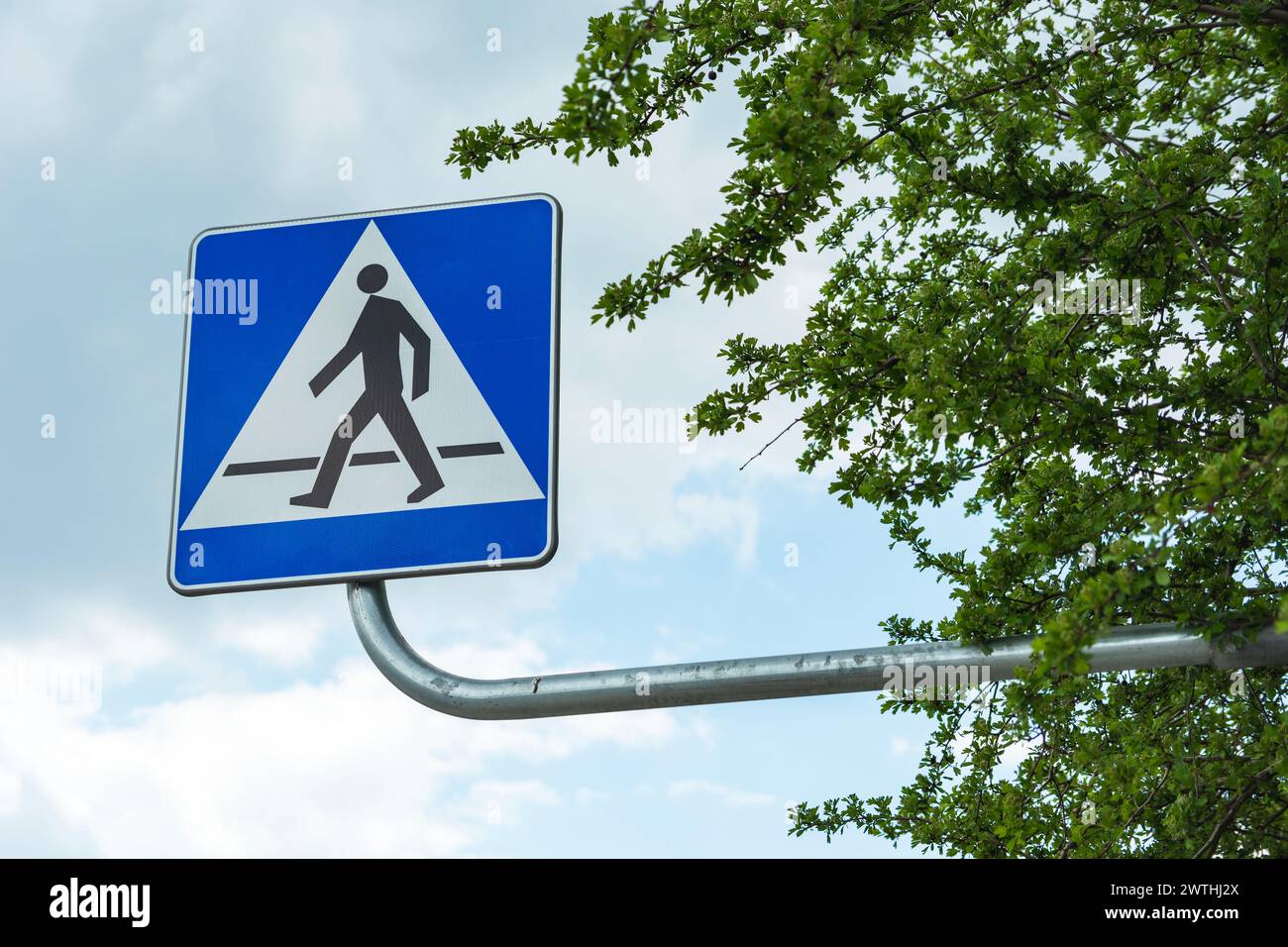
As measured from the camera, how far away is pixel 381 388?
2.17 m

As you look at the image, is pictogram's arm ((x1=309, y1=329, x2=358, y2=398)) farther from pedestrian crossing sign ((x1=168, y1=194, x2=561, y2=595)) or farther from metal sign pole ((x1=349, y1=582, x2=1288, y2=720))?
metal sign pole ((x1=349, y1=582, x2=1288, y2=720))

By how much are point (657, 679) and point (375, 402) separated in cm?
74

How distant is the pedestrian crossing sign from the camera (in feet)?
6.91

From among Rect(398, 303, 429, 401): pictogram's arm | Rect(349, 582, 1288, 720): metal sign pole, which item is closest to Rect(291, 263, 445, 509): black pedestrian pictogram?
Rect(398, 303, 429, 401): pictogram's arm

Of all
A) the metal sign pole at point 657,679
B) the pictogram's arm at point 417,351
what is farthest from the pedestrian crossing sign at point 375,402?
the metal sign pole at point 657,679

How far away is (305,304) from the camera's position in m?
2.33

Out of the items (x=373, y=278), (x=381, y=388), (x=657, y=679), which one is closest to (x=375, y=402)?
(x=381, y=388)

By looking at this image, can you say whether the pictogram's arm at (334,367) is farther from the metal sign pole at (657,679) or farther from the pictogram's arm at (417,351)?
the metal sign pole at (657,679)

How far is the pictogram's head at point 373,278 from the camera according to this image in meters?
2.29

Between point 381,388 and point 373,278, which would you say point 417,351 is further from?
point 373,278

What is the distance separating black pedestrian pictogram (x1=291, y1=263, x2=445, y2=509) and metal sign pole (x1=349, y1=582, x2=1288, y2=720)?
242mm

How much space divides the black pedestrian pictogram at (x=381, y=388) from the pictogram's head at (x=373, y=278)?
10 mm
